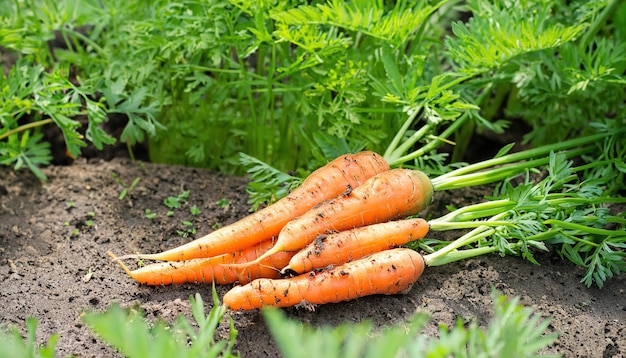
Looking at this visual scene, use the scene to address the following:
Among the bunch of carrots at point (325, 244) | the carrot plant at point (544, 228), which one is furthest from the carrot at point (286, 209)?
the carrot plant at point (544, 228)

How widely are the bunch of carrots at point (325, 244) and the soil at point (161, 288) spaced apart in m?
0.05

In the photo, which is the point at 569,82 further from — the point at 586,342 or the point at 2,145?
the point at 2,145

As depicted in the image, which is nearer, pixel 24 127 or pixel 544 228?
pixel 544 228

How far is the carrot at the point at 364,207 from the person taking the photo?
1.79 metres

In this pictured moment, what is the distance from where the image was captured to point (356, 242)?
1775mm

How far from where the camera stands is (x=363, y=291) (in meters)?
1.68

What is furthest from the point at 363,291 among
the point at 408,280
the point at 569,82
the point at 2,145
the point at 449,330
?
the point at 2,145

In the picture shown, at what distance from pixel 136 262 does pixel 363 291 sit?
596 millimetres

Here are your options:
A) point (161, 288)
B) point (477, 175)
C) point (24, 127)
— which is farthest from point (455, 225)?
point (24, 127)

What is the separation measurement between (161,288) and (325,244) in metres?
0.41

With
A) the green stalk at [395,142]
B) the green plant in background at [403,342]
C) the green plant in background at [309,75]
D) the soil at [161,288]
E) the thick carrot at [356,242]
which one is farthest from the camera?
the green stalk at [395,142]

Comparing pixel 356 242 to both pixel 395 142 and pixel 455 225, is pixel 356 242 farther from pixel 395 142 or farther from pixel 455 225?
pixel 395 142

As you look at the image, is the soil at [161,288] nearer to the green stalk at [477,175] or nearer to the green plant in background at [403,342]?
the green stalk at [477,175]

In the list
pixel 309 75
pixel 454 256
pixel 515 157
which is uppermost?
pixel 309 75
